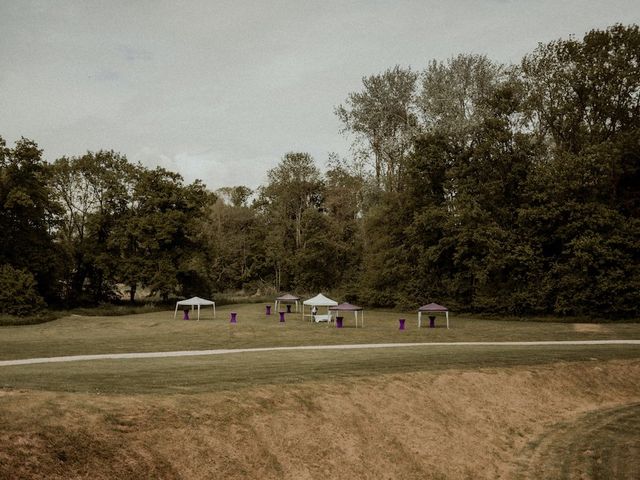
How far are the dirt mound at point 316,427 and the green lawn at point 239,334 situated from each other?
972 cm

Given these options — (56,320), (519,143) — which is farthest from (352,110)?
(56,320)

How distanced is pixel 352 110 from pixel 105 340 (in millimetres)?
33564

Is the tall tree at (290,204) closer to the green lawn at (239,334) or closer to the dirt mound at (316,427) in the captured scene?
the green lawn at (239,334)

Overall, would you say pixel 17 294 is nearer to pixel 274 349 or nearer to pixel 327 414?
pixel 274 349

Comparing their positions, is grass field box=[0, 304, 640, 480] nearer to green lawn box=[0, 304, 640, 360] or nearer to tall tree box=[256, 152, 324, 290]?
green lawn box=[0, 304, 640, 360]

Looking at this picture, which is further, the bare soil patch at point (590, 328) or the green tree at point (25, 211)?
the green tree at point (25, 211)

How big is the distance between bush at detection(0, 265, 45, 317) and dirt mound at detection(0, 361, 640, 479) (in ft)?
113

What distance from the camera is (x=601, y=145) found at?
3684 cm

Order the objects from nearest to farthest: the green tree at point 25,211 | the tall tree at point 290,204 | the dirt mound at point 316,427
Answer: the dirt mound at point 316,427
the green tree at point 25,211
the tall tree at point 290,204

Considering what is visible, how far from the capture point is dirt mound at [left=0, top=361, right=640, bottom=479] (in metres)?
9.55

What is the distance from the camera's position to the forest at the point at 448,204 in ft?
125

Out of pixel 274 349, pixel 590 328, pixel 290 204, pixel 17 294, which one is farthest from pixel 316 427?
pixel 290 204

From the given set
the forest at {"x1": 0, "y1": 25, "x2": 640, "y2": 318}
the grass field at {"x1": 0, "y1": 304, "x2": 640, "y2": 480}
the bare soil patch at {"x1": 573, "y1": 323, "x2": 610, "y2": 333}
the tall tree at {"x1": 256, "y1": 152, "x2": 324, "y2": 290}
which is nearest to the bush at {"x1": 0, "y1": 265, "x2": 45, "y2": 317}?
the forest at {"x1": 0, "y1": 25, "x2": 640, "y2": 318}

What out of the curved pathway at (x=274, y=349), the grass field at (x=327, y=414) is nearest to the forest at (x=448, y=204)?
the curved pathway at (x=274, y=349)
